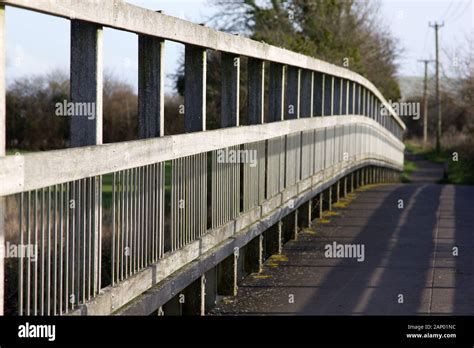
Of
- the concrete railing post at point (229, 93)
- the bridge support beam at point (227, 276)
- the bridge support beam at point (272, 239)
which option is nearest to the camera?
the bridge support beam at point (227, 276)

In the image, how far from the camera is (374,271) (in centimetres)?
889

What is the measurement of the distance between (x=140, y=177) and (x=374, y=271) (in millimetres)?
3593

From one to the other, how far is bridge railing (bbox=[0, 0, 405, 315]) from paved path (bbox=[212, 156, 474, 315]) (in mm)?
536

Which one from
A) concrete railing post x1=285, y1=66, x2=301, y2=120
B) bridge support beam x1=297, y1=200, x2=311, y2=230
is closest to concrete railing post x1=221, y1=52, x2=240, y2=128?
concrete railing post x1=285, y1=66, x2=301, y2=120

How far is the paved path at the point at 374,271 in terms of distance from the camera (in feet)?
24.8

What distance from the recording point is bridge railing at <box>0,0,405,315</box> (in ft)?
14.6

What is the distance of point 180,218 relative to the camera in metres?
6.72

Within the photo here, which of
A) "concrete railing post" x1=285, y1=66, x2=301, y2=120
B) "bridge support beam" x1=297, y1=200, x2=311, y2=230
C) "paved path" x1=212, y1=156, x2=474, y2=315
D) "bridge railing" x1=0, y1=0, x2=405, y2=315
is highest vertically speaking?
"concrete railing post" x1=285, y1=66, x2=301, y2=120

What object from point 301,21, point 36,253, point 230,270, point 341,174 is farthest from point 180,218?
point 301,21

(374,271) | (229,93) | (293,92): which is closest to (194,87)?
(229,93)

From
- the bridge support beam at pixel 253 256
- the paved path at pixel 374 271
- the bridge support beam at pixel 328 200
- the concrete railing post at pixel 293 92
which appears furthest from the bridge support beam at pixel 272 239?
the bridge support beam at pixel 328 200

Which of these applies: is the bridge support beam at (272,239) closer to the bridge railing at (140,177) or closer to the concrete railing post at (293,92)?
the bridge railing at (140,177)

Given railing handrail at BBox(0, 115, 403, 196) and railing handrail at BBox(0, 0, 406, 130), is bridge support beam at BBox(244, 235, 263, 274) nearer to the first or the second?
railing handrail at BBox(0, 115, 403, 196)

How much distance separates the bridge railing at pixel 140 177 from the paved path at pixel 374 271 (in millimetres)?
536
